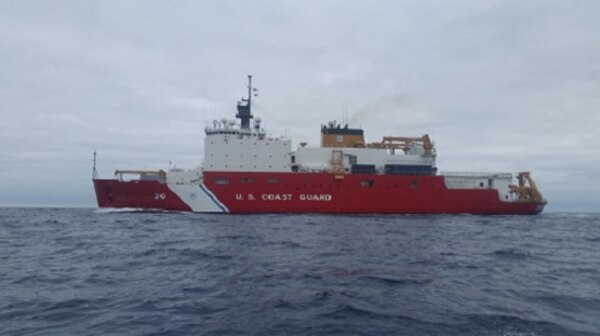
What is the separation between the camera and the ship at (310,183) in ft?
79.7

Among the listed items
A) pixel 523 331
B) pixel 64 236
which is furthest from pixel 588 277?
pixel 64 236

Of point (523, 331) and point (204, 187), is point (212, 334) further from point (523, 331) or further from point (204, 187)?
point (204, 187)

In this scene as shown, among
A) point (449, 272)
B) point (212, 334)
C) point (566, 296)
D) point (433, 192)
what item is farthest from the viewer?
point (433, 192)

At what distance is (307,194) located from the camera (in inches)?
976

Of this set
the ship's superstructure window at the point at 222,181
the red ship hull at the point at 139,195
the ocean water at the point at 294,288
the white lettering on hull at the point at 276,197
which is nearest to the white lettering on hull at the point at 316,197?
the white lettering on hull at the point at 276,197

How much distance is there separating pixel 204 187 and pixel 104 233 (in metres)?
10.2

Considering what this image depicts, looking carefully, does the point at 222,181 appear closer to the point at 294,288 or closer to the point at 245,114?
the point at 245,114

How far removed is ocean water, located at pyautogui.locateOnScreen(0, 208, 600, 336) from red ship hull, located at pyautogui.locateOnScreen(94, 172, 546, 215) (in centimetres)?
1205

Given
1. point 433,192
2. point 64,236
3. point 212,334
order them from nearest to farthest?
point 212,334, point 64,236, point 433,192

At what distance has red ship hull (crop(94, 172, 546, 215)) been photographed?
2423cm

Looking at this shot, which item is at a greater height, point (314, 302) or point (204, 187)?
point (204, 187)

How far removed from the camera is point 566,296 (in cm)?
627

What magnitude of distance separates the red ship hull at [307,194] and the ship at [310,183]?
0.22 feet

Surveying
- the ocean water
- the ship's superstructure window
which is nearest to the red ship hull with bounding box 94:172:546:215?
the ship's superstructure window
